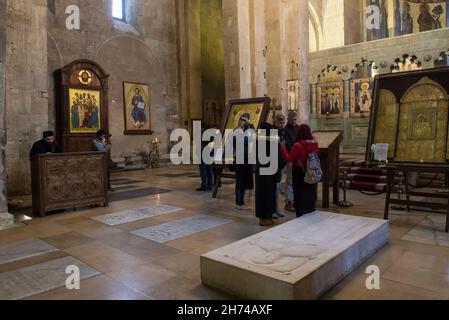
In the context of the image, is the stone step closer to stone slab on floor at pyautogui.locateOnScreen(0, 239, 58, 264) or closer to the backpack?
stone slab on floor at pyautogui.locateOnScreen(0, 239, 58, 264)

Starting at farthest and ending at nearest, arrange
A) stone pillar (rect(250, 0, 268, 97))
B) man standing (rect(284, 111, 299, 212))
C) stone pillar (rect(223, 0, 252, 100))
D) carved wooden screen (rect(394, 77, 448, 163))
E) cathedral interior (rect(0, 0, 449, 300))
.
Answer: stone pillar (rect(250, 0, 268, 97)) < stone pillar (rect(223, 0, 252, 100)) < man standing (rect(284, 111, 299, 212)) < carved wooden screen (rect(394, 77, 448, 163)) < cathedral interior (rect(0, 0, 449, 300))

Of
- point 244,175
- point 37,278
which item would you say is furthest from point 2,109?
point 244,175

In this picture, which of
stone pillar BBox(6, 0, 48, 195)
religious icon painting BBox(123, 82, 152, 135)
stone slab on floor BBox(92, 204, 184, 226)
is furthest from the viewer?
religious icon painting BBox(123, 82, 152, 135)

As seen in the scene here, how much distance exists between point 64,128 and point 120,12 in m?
5.55

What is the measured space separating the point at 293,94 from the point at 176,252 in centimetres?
844

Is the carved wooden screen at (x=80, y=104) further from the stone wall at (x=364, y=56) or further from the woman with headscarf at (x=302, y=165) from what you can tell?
the woman with headscarf at (x=302, y=165)

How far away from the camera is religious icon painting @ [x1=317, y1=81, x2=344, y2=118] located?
526 inches

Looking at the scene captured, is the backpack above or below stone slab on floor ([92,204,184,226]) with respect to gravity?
above

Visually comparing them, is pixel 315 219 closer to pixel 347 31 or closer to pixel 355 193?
pixel 355 193

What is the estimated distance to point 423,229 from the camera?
477 cm

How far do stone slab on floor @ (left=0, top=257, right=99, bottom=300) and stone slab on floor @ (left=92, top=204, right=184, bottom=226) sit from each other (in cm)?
173

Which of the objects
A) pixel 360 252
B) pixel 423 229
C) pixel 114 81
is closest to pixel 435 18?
pixel 114 81

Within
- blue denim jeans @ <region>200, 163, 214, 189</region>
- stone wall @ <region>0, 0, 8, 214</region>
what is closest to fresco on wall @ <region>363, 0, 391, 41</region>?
blue denim jeans @ <region>200, 163, 214, 189</region>

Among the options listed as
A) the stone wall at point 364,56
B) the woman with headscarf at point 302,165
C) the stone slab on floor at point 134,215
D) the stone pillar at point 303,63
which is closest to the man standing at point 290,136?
the woman with headscarf at point 302,165
